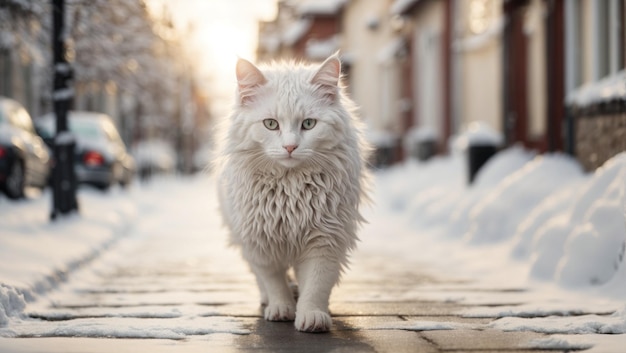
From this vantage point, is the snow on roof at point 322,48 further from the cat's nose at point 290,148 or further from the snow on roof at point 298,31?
the cat's nose at point 290,148

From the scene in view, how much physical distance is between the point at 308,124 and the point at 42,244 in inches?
180

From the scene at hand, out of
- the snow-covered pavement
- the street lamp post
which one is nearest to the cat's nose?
the snow-covered pavement

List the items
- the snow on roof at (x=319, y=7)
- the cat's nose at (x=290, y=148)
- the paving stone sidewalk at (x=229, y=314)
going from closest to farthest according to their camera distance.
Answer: the paving stone sidewalk at (x=229, y=314), the cat's nose at (x=290, y=148), the snow on roof at (x=319, y=7)

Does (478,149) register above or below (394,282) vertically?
above

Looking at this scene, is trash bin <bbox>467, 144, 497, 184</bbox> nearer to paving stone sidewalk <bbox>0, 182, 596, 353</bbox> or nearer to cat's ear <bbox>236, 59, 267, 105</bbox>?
paving stone sidewalk <bbox>0, 182, 596, 353</bbox>

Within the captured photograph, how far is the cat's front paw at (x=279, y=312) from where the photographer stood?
536 cm

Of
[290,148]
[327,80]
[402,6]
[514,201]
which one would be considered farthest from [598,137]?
[402,6]

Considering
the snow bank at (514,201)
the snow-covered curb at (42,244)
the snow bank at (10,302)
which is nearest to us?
the snow bank at (10,302)

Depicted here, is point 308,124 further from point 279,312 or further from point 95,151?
point 95,151

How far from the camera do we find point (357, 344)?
15.0ft

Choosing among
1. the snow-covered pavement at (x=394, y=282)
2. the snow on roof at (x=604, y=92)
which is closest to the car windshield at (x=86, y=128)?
the snow-covered pavement at (x=394, y=282)

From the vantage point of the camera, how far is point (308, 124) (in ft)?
16.6

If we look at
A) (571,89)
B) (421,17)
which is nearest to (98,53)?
(571,89)

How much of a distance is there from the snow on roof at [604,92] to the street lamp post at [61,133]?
21.4ft
